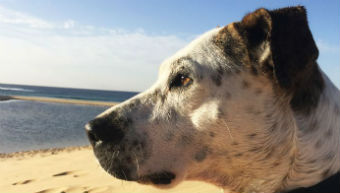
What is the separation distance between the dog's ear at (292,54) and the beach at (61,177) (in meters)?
2.64

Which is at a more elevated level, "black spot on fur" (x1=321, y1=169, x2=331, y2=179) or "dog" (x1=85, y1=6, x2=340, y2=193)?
"dog" (x1=85, y1=6, x2=340, y2=193)

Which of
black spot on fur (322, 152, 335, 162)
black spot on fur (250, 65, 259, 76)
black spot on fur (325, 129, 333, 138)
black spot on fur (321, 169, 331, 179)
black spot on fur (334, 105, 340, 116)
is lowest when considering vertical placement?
black spot on fur (321, 169, 331, 179)

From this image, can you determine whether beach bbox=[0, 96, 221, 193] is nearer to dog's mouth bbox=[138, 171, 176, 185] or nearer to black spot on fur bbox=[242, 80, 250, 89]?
dog's mouth bbox=[138, 171, 176, 185]

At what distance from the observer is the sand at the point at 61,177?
5.11 meters

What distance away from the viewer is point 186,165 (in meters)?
2.23

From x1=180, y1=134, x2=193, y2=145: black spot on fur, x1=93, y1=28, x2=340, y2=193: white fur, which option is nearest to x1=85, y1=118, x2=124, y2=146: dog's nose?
x1=93, y1=28, x2=340, y2=193: white fur

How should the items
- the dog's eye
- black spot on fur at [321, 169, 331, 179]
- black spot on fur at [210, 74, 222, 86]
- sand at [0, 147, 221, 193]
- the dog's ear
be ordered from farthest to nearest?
1. sand at [0, 147, 221, 193]
2. the dog's eye
3. black spot on fur at [210, 74, 222, 86]
4. black spot on fur at [321, 169, 331, 179]
5. the dog's ear

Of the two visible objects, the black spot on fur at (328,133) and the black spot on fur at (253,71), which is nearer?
the black spot on fur at (328,133)

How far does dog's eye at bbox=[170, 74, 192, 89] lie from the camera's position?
2.31 meters

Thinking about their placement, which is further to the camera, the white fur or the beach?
the beach

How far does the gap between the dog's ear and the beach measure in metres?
2.64

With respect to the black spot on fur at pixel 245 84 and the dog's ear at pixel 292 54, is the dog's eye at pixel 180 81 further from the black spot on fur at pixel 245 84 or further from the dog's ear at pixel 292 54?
the dog's ear at pixel 292 54

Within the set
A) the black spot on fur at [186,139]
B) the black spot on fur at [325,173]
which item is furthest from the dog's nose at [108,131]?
the black spot on fur at [325,173]

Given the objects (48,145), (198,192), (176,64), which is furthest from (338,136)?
(48,145)
